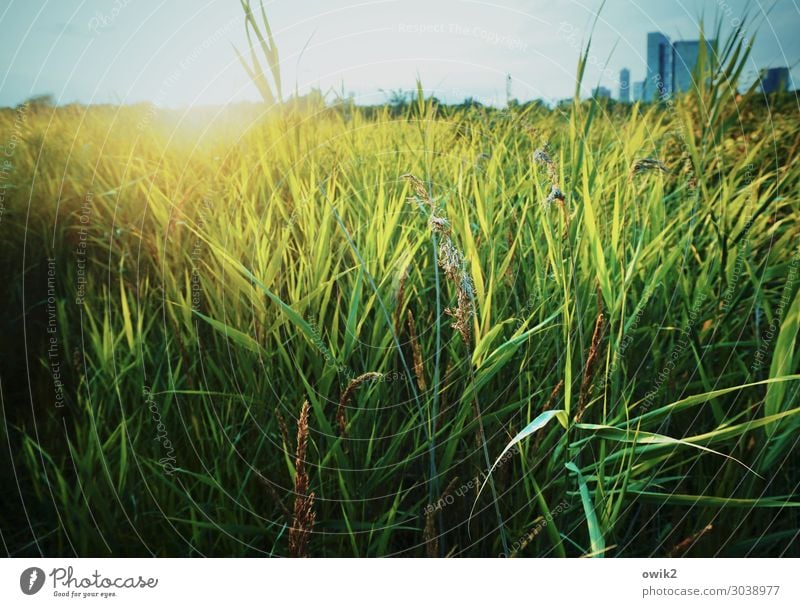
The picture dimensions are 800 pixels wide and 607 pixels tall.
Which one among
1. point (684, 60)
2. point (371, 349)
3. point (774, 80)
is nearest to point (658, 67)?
point (684, 60)

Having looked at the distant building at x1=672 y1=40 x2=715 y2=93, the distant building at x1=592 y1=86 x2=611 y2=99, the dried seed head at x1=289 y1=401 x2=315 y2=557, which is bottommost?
the dried seed head at x1=289 y1=401 x2=315 y2=557

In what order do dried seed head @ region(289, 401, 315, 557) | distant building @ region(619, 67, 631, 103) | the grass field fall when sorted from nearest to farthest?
1. dried seed head @ region(289, 401, 315, 557)
2. the grass field
3. distant building @ region(619, 67, 631, 103)

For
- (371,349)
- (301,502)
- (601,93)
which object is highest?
(601,93)

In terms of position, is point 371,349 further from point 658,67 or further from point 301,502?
point 658,67

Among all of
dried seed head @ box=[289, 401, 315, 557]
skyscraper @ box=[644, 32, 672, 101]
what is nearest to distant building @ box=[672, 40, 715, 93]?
skyscraper @ box=[644, 32, 672, 101]

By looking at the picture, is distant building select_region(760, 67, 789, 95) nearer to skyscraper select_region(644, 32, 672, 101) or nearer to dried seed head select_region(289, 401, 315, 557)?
skyscraper select_region(644, 32, 672, 101)

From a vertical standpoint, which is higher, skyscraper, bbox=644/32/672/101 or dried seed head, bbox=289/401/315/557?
skyscraper, bbox=644/32/672/101

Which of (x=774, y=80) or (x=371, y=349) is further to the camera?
(x=774, y=80)
